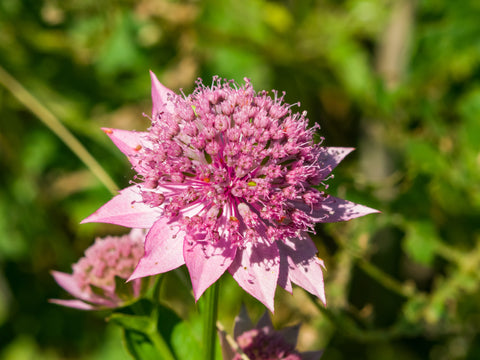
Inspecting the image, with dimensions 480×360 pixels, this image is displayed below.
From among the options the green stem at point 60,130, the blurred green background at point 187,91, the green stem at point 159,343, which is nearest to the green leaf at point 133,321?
the green stem at point 159,343

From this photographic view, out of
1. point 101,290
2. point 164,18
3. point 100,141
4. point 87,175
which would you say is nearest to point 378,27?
point 164,18

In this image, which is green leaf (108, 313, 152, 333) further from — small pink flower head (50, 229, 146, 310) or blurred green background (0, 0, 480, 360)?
blurred green background (0, 0, 480, 360)

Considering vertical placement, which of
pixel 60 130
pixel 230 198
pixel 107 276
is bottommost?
pixel 107 276

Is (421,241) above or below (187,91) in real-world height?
below

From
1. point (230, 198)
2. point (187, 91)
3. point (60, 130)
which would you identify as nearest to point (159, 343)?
point (230, 198)

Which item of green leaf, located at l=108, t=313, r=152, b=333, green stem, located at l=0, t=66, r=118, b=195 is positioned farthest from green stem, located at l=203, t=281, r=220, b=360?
green stem, located at l=0, t=66, r=118, b=195

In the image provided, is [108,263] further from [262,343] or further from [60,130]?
[60,130]

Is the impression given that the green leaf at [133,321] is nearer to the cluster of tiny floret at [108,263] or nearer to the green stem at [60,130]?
the cluster of tiny floret at [108,263]
